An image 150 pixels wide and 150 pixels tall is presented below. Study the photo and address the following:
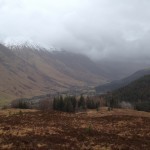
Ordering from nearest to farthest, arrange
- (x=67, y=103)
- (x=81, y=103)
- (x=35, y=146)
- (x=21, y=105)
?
(x=35, y=146)
(x=21, y=105)
(x=67, y=103)
(x=81, y=103)

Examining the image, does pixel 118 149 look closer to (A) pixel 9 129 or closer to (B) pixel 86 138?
(B) pixel 86 138

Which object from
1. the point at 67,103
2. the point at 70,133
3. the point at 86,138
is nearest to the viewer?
the point at 86,138

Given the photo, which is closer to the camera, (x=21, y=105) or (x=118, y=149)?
(x=118, y=149)

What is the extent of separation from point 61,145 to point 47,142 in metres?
1.73

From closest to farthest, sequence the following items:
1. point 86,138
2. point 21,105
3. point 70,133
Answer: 1. point 86,138
2. point 70,133
3. point 21,105

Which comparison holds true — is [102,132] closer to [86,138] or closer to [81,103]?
[86,138]

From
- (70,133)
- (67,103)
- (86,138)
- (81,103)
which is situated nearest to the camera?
(86,138)

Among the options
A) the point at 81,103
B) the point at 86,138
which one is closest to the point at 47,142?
the point at 86,138

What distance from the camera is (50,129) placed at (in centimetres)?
3847

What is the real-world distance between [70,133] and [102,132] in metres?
4.57

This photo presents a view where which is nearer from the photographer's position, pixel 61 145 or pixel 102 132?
pixel 61 145

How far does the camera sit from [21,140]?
99.3ft

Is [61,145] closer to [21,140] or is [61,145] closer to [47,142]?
[47,142]

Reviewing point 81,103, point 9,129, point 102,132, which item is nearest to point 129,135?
point 102,132
